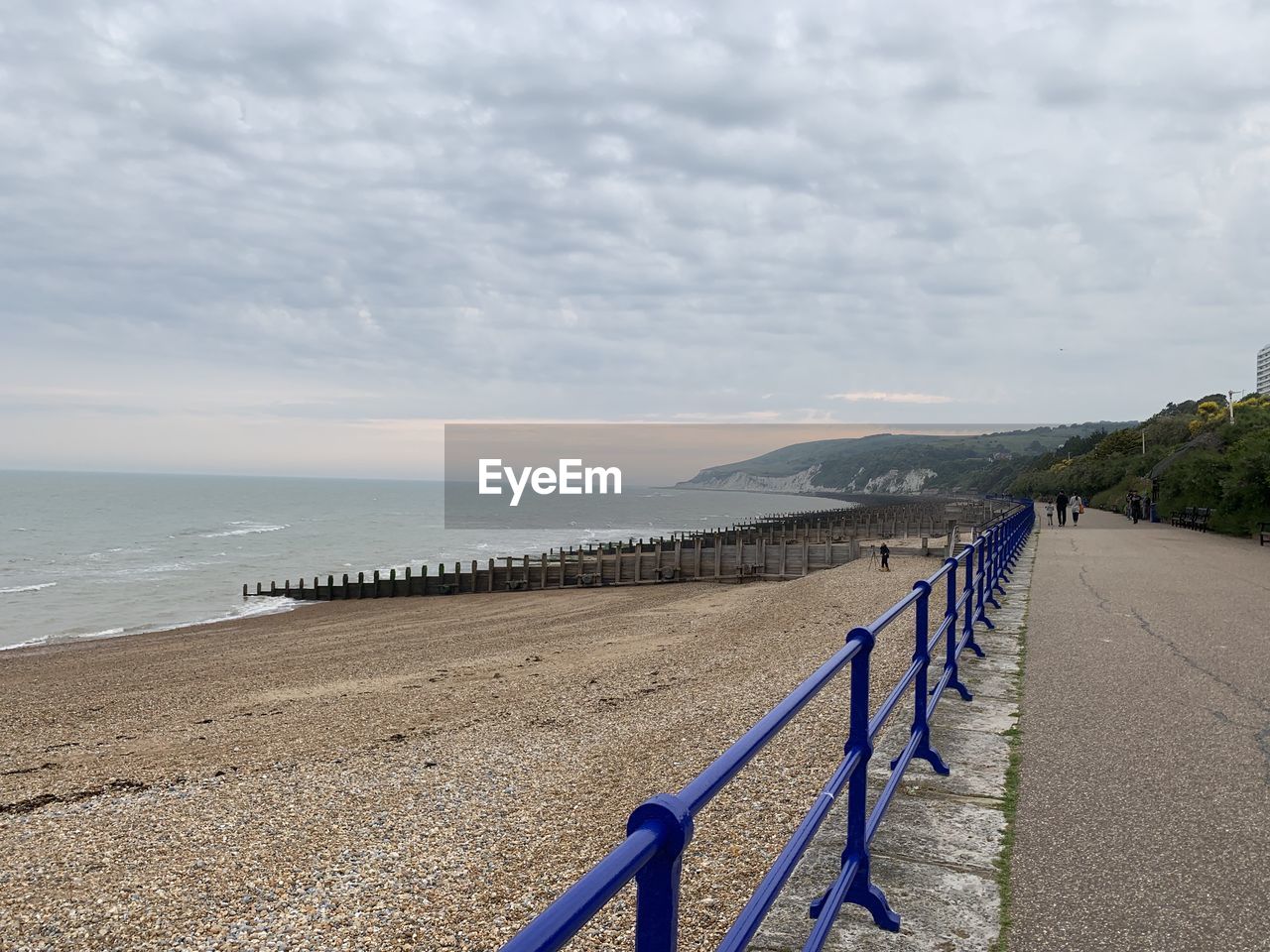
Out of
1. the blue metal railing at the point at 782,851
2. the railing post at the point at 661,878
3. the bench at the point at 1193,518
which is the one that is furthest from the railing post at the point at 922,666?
the bench at the point at 1193,518

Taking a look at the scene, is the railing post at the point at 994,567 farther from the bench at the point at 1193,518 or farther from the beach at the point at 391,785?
the bench at the point at 1193,518

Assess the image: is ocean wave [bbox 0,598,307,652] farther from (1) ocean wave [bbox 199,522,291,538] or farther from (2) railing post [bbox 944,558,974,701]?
(1) ocean wave [bbox 199,522,291,538]

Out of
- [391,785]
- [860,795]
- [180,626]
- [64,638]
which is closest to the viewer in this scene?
[860,795]

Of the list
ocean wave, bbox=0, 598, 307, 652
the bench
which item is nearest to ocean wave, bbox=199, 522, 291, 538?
ocean wave, bbox=0, 598, 307, 652

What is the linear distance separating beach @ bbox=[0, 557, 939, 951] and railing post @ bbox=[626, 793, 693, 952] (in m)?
2.91

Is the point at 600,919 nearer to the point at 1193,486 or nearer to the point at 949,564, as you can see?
the point at 949,564

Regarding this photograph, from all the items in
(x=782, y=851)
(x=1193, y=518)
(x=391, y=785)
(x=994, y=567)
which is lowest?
(x=391, y=785)

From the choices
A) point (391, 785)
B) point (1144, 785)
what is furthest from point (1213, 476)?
point (391, 785)

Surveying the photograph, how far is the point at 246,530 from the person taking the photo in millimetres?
85438

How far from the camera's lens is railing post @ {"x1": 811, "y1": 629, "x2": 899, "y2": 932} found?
3184 mm

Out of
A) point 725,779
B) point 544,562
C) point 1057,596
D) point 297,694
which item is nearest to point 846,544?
point 544,562

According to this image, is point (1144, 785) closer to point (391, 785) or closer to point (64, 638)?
point (391, 785)

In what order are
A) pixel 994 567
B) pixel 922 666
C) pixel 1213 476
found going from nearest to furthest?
pixel 922 666 → pixel 994 567 → pixel 1213 476

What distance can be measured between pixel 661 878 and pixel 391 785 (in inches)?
268
